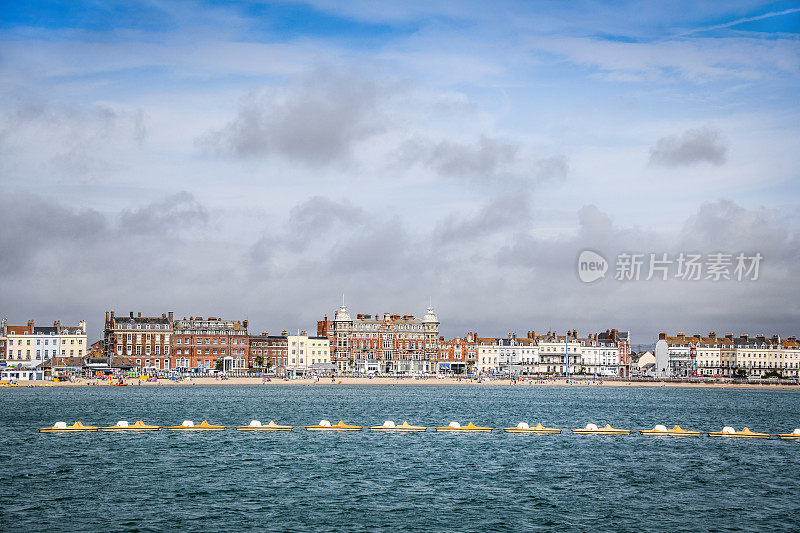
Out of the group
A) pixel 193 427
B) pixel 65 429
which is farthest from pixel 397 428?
pixel 65 429

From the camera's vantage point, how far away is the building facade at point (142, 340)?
181500 millimetres

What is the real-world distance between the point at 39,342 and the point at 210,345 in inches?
1492

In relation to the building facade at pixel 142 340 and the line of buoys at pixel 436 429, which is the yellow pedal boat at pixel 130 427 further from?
the building facade at pixel 142 340

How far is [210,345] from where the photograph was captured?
189 m

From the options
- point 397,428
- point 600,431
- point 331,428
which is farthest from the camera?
point 331,428

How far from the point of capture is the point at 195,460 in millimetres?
53594

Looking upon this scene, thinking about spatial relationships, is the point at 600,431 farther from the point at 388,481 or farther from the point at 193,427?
the point at 193,427

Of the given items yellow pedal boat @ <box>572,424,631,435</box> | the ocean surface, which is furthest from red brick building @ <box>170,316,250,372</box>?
yellow pedal boat @ <box>572,424,631,435</box>

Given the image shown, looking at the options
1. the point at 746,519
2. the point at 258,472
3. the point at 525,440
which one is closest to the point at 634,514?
the point at 746,519

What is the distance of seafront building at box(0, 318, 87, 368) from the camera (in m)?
182

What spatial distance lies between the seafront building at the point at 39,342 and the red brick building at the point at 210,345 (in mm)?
23012

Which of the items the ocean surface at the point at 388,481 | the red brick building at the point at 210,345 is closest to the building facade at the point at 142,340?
the red brick building at the point at 210,345

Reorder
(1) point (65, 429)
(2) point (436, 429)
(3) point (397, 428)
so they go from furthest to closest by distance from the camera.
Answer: (2) point (436, 429) < (3) point (397, 428) < (1) point (65, 429)

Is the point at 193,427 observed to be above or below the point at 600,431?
above
